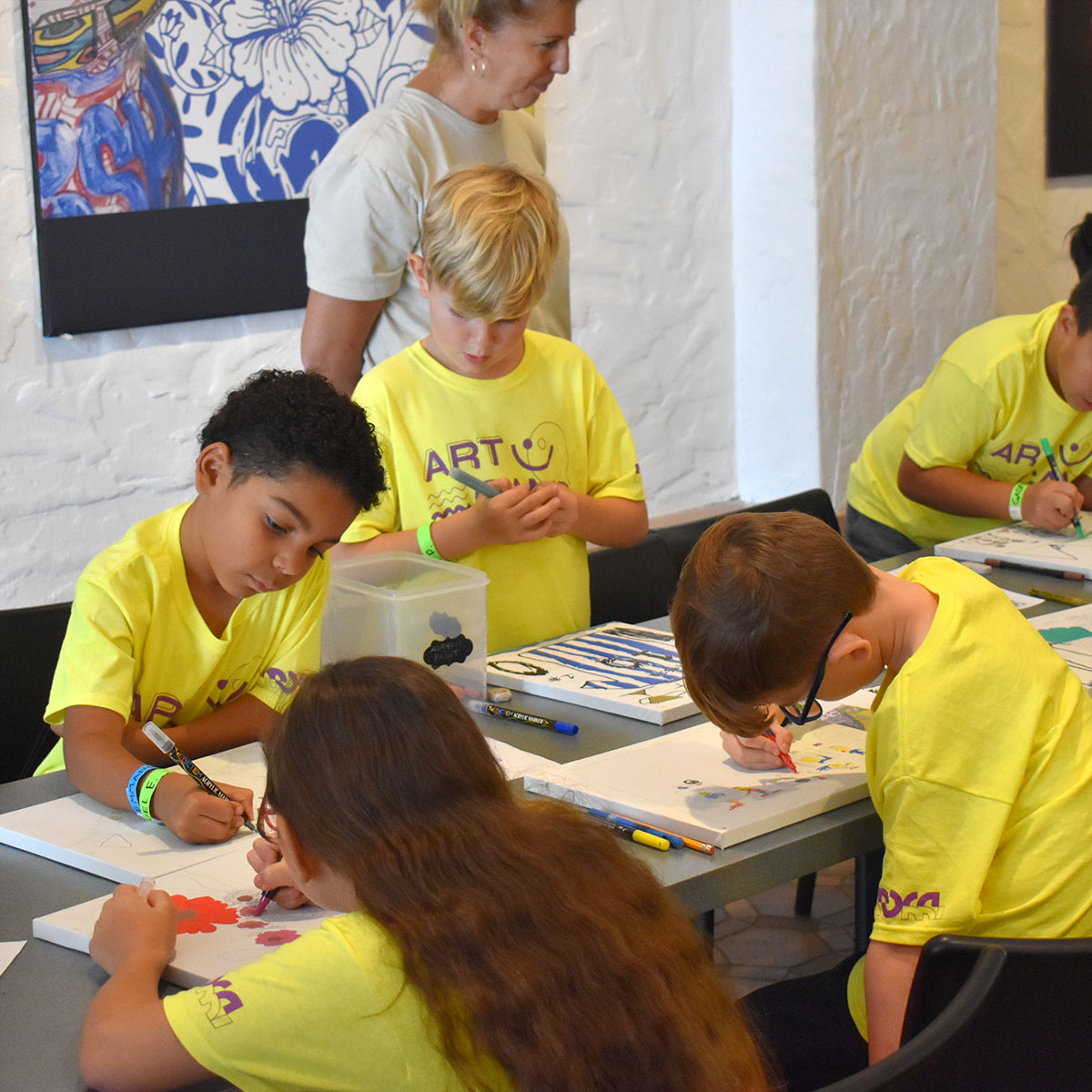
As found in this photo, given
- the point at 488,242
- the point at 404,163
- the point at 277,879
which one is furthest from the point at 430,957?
the point at 404,163

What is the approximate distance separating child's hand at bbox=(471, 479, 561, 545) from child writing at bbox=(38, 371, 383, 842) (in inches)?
9.8

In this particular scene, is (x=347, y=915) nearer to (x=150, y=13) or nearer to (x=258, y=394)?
(x=258, y=394)

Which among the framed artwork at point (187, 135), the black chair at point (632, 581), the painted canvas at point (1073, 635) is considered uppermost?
the framed artwork at point (187, 135)

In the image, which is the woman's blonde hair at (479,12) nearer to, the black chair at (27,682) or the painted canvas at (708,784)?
→ the black chair at (27,682)

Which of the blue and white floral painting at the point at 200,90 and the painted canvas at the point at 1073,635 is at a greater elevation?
the blue and white floral painting at the point at 200,90

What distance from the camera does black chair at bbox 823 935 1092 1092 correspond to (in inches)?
36.4

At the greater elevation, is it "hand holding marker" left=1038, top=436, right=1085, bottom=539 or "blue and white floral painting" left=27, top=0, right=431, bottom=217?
"blue and white floral painting" left=27, top=0, right=431, bottom=217

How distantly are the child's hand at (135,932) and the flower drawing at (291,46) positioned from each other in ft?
7.40

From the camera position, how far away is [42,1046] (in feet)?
3.29

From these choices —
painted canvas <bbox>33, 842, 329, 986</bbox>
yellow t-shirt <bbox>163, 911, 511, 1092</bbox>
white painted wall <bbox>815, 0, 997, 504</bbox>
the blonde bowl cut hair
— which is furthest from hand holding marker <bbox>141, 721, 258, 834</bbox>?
white painted wall <bbox>815, 0, 997, 504</bbox>

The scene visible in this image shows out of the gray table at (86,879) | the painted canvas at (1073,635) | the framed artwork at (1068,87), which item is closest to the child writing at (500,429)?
the gray table at (86,879)

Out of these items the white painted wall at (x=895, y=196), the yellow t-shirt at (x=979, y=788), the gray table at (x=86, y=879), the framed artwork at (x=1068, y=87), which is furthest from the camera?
the framed artwork at (x=1068, y=87)

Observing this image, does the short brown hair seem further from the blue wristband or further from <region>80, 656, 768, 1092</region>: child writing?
the blue wristband

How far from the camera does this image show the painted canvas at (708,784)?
1.33 meters
